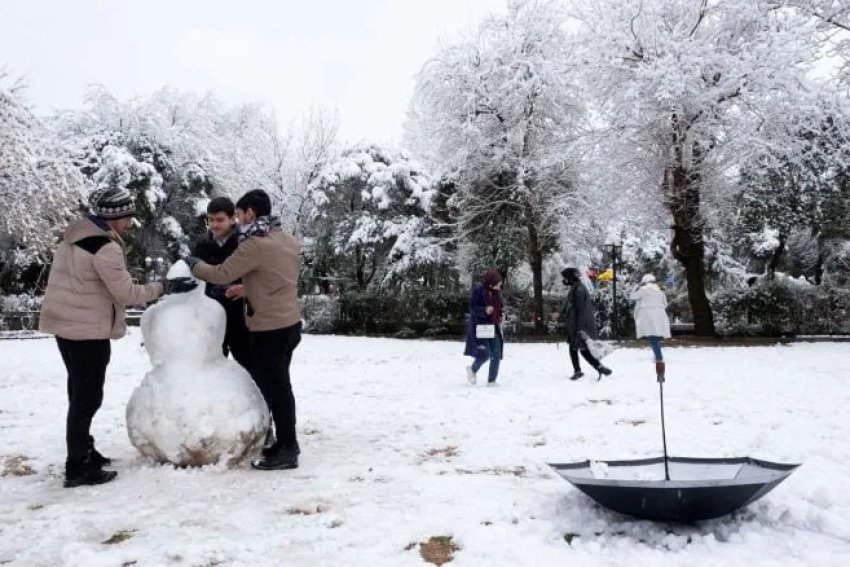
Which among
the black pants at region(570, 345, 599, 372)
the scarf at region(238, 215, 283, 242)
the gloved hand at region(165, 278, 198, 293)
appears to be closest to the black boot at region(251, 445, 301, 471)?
the gloved hand at region(165, 278, 198, 293)

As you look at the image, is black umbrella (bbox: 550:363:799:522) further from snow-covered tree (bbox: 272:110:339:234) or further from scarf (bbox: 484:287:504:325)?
snow-covered tree (bbox: 272:110:339:234)

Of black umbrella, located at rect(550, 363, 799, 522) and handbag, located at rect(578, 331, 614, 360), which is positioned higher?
handbag, located at rect(578, 331, 614, 360)

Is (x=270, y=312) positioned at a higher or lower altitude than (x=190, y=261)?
lower

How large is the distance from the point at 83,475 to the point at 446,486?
7.57 feet

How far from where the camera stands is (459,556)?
2.94 meters

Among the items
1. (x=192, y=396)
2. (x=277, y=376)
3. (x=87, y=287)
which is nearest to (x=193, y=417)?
(x=192, y=396)

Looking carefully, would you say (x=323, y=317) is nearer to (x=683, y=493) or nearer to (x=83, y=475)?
(x=83, y=475)

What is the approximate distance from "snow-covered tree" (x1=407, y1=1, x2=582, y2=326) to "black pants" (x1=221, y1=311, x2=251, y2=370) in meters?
14.3

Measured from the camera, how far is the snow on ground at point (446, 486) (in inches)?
118

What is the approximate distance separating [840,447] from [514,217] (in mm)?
15747

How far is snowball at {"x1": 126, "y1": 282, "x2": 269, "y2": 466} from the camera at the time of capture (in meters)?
4.30

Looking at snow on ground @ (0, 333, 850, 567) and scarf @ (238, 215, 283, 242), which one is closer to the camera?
snow on ground @ (0, 333, 850, 567)

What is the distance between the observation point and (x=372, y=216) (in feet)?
80.9

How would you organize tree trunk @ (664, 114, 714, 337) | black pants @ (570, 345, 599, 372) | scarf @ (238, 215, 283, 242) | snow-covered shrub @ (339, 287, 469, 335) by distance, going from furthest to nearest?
snow-covered shrub @ (339, 287, 469, 335)
tree trunk @ (664, 114, 714, 337)
black pants @ (570, 345, 599, 372)
scarf @ (238, 215, 283, 242)
